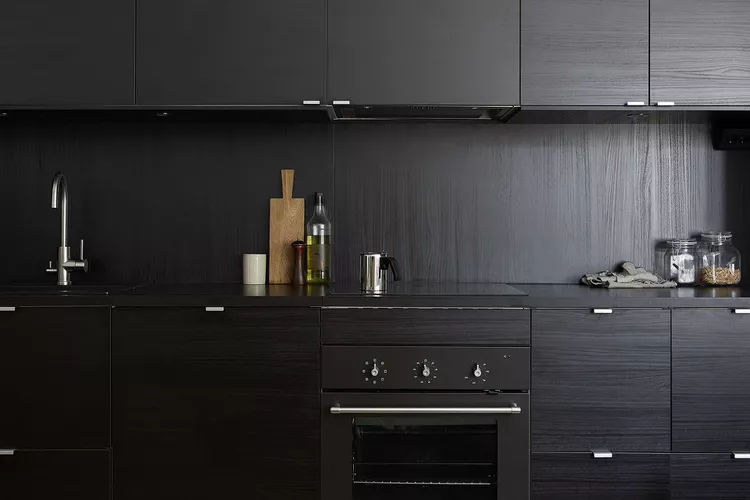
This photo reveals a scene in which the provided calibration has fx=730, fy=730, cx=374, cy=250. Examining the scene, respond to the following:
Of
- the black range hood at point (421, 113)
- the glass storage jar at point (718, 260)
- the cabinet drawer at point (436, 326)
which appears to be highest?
the black range hood at point (421, 113)

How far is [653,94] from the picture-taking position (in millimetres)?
2479

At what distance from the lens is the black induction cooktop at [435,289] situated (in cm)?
235

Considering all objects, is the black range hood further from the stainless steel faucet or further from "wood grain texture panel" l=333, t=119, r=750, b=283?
the stainless steel faucet

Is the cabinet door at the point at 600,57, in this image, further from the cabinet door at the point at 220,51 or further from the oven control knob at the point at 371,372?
the oven control knob at the point at 371,372

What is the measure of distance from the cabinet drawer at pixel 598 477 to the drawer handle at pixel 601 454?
0.02 m

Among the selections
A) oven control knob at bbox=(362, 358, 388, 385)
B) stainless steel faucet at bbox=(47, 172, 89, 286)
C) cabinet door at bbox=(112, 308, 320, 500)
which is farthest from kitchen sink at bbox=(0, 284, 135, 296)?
oven control knob at bbox=(362, 358, 388, 385)

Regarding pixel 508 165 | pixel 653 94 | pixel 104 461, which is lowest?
pixel 104 461

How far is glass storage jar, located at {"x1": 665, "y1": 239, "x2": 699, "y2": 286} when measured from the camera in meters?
2.73

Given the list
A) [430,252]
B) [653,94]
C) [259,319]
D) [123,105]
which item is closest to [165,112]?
[123,105]

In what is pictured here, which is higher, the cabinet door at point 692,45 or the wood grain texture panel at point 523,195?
the cabinet door at point 692,45

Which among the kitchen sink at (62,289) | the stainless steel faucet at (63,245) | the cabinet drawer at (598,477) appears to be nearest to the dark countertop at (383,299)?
the kitchen sink at (62,289)

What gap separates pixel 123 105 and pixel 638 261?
6.50 ft

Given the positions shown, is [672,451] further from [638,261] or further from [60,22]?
[60,22]

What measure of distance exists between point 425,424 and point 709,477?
2.97ft
